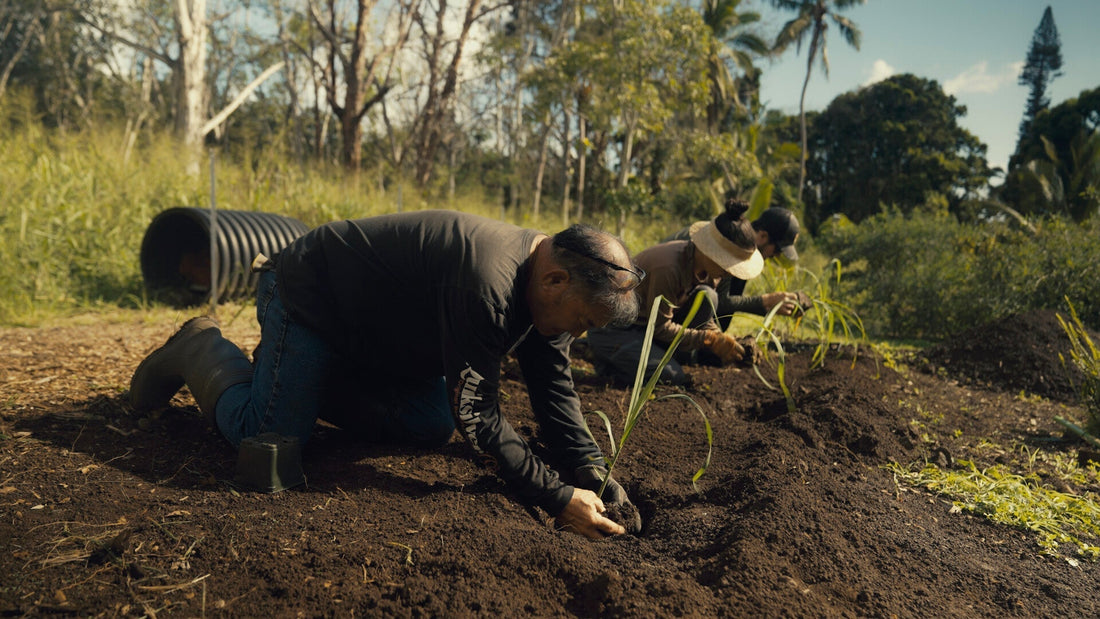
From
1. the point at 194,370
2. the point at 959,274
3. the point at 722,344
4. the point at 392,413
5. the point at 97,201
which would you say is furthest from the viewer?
the point at 959,274

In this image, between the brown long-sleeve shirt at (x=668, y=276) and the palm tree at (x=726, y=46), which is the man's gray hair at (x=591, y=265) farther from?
the palm tree at (x=726, y=46)

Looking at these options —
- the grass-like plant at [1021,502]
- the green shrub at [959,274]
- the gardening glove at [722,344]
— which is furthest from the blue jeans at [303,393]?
the green shrub at [959,274]

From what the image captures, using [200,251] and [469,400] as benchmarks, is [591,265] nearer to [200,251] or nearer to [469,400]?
[469,400]

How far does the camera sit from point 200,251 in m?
6.23

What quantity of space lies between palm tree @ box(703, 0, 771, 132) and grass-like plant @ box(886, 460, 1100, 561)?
16108mm

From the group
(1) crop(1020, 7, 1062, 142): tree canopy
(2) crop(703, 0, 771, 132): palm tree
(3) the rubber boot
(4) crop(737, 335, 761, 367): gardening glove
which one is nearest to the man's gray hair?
(3) the rubber boot

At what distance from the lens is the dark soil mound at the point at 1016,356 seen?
4801 millimetres

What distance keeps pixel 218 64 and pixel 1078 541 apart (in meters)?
29.8

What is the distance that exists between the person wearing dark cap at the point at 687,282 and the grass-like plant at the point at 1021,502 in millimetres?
1240

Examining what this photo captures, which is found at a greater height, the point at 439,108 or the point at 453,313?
the point at 439,108

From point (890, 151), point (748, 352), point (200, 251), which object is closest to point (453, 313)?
point (748, 352)

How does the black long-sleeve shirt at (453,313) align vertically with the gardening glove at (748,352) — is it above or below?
above

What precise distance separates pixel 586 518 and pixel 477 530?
361 millimetres

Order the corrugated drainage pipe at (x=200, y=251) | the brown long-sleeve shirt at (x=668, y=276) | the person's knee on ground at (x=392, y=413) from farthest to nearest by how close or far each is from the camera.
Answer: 1. the corrugated drainage pipe at (x=200, y=251)
2. the brown long-sleeve shirt at (x=668, y=276)
3. the person's knee on ground at (x=392, y=413)
